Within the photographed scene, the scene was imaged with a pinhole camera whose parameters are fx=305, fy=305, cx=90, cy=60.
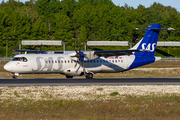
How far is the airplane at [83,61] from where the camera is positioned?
33344 mm

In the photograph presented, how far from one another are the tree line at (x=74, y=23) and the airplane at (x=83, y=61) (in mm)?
61060

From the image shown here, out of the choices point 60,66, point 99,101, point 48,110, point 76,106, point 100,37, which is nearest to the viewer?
point 48,110

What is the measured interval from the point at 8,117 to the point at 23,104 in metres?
3.50

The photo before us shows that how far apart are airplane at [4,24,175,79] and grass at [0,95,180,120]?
15.7 meters

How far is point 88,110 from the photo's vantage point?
1489cm

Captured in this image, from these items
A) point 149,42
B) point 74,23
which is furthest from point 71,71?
point 74,23

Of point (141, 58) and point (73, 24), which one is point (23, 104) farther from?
point (73, 24)

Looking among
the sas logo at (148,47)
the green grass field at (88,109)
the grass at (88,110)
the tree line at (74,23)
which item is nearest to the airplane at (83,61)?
the sas logo at (148,47)

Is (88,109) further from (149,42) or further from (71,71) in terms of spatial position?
(149,42)

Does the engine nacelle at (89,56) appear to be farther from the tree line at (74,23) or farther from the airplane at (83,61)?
the tree line at (74,23)

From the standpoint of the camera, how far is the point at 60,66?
3506cm

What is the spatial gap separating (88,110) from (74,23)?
357ft

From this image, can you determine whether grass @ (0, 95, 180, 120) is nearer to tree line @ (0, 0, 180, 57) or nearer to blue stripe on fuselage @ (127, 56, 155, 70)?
blue stripe on fuselage @ (127, 56, 155, 70)

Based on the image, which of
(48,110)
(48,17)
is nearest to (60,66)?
(48,110)
